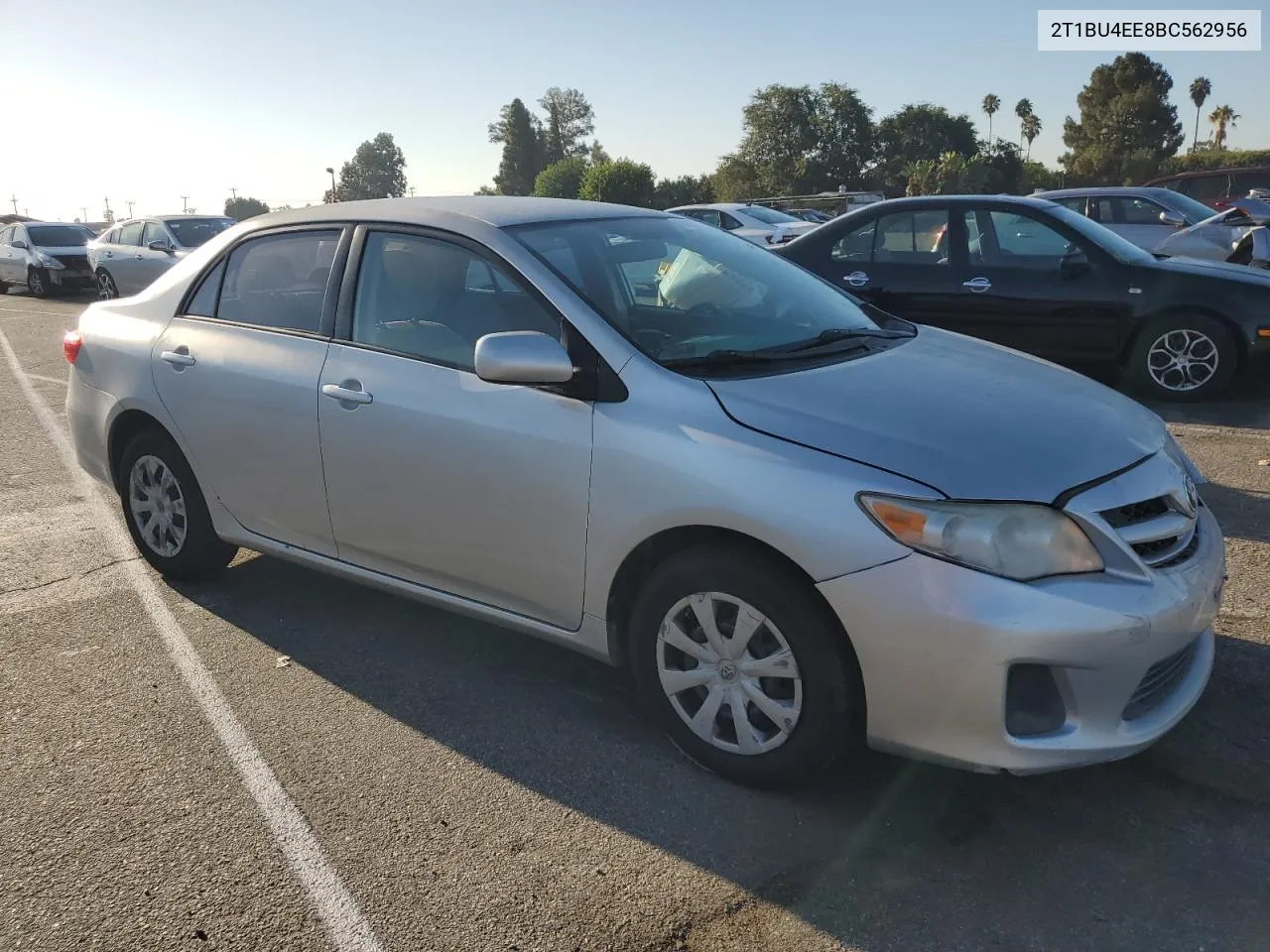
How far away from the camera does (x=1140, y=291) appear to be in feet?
24.6

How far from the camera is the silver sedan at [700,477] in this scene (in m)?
2.57

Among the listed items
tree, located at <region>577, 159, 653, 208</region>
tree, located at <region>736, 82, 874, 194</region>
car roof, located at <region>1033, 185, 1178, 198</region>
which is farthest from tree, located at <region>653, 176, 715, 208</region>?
car roof, located at <region>1033, 185, 1178, 198</region>

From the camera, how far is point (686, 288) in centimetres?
376

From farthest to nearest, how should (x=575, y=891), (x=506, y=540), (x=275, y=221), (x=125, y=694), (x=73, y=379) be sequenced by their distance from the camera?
1. (x=73, y=379)
2. (x=275, y=221)
3. (x=125, y=694)
4. (x=506, y=540)
5. (x=575, y=891)

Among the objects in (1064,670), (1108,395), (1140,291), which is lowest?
(1064,670)

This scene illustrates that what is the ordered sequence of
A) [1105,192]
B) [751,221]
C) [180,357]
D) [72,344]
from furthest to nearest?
[751,221] < [1105,192] < [72,344] < [180,357]

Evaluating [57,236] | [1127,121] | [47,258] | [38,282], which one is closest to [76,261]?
[47,258]

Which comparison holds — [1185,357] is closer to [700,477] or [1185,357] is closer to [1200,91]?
[700,477]

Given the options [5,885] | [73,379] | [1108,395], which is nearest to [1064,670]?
[1108,395]

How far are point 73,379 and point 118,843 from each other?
2829 mm

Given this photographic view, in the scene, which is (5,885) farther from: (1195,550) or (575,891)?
(1195,550)

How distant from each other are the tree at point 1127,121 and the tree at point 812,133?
67.2 ft

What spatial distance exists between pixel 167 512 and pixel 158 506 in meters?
0.07

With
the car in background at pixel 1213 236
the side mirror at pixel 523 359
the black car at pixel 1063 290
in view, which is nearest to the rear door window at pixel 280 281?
the side mirror at pixel 523 359
